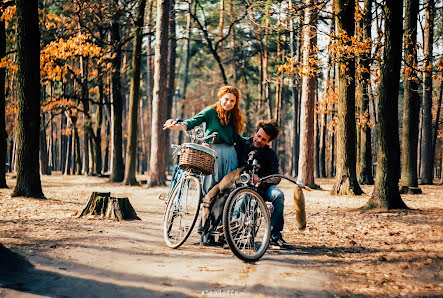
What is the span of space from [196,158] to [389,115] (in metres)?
5.78

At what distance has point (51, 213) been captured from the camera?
949 centimetres

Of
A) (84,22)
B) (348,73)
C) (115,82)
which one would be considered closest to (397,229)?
(348,73)

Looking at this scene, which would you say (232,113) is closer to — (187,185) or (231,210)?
(187,185)

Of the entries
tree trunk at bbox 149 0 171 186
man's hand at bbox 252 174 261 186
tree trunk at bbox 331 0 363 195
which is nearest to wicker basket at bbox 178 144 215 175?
man's hand at bbox 252 174 261 186

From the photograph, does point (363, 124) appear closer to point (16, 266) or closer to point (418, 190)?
point (418, 190)

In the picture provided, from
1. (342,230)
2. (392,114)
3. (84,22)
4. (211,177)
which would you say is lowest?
(342,230)

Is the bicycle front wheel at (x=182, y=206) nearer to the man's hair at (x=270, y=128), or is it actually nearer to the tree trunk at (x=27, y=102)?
the man's hair at (x=270, y=128)

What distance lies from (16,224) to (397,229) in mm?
6276

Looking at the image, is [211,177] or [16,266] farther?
[211,177]

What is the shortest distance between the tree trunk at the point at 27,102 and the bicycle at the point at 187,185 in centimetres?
655

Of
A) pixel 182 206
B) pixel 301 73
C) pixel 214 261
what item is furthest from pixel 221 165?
pixel 301 73

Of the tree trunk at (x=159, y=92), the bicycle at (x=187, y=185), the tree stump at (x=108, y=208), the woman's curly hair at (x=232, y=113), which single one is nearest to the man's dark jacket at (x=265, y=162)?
the woman's curly hair at (x=232, y=113)

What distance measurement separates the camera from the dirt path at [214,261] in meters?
4.23

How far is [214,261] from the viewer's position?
5.35m
